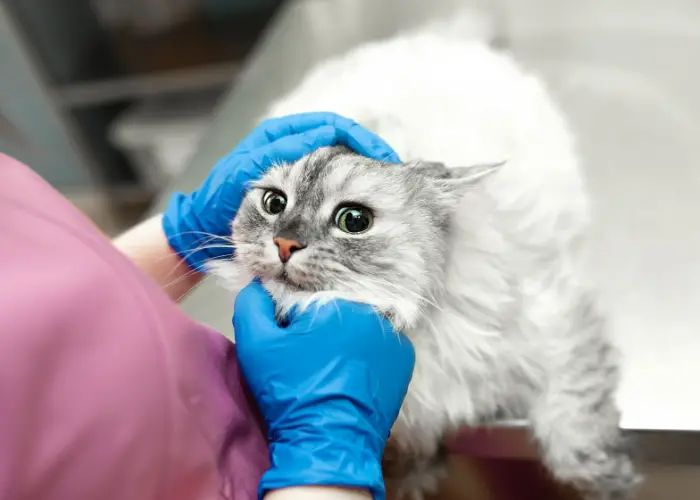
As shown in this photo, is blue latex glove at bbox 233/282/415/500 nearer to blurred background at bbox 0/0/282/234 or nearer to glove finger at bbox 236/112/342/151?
glove finger at bbox 236/112/342/151

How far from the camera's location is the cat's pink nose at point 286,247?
65cm

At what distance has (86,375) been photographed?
46 cm

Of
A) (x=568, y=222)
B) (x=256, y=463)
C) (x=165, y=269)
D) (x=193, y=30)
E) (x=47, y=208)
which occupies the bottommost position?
(x=256, y=463)

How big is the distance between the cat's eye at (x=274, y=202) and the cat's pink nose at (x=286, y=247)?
3.4 inches

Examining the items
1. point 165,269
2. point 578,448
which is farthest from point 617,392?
point 165,269

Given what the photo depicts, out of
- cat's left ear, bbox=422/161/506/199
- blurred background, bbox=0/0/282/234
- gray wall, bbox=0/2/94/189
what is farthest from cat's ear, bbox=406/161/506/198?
gray wall, bbox=0/2/94/189

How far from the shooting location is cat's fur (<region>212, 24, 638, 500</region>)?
2.22 ft

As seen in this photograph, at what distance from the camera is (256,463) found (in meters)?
0.65

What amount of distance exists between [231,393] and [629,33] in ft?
4.30

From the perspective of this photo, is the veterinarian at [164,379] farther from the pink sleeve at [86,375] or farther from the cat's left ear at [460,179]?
the cat's left ear at [460,179]

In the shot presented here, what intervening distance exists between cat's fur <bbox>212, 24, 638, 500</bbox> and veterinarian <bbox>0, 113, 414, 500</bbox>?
60 mm

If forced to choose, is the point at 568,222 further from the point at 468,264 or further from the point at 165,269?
the point at 165,269

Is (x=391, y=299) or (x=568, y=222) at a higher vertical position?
(x=568, y=222)

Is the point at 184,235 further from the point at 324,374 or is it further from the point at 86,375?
the point at 86,375
